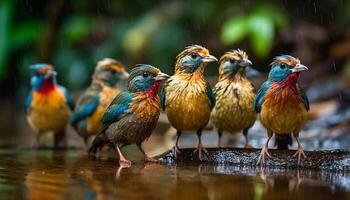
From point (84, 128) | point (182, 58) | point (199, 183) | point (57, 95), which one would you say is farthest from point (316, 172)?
point (57, 95)

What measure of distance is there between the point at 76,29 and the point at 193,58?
22.8ft

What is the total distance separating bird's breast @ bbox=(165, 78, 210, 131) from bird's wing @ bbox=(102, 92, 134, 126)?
1.28 ft

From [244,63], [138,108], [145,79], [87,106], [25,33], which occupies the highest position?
[25,33]

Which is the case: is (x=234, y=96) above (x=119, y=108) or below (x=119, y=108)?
above

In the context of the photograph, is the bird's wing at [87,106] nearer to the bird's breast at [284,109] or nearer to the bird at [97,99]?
the bird at [97,99]

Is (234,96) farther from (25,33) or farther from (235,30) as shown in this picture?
(25,33)

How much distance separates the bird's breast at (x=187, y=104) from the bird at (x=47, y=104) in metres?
2.55

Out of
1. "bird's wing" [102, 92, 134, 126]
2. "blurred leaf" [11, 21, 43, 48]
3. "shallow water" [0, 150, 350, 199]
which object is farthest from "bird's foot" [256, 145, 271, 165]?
"blurred leaf" [11, 21, 43, 48]

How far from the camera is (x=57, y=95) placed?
8719mm

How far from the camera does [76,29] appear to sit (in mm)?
13117

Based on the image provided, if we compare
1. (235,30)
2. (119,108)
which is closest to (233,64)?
(119,108)

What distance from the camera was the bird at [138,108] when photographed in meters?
6.33

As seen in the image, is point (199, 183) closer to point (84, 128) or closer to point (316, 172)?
point (316, 172)

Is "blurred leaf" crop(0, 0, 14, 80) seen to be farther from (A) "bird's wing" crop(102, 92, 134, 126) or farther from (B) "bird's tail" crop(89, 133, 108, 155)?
(A) "bird's wing" crop(102, 92, 134, 126)
